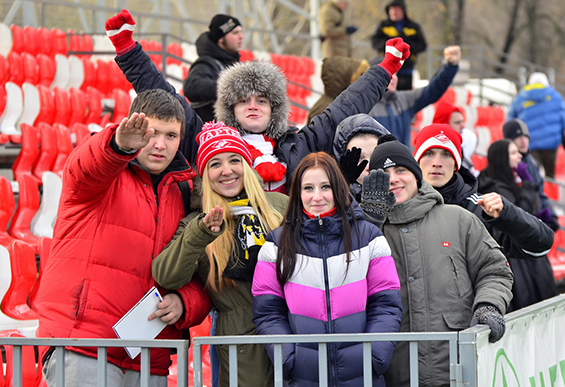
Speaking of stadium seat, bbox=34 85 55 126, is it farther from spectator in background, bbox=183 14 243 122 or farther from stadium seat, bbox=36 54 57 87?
spectator in background, bbox=183 14 243 122

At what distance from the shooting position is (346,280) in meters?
3.06

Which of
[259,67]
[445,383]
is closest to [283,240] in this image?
[445,383]

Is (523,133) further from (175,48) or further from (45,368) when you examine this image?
(175,48)

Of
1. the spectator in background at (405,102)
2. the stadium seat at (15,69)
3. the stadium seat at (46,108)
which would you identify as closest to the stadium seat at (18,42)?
the stadium seat at (15,69)

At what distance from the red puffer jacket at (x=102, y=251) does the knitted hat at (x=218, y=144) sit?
0.27 metres

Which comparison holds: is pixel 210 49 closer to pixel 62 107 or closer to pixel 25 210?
pixel 25 210

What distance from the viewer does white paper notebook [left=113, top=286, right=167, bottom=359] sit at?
305 cm

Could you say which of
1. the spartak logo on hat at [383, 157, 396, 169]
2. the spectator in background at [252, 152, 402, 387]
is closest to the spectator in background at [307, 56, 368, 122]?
the spartak logo on hat at [383, 157, 396, 169]

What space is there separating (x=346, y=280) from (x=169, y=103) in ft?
3.45

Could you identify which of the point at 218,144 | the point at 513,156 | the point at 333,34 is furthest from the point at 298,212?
the point at 333,34

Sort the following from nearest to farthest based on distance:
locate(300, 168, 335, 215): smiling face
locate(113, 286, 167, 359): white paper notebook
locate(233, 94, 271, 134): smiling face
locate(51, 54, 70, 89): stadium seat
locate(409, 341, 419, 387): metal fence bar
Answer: locate(409, 341, 419, 387): metal fence bar
locate(113, 286, 167, 359): white paper notebook
locate(300, 168, 335, 215): smiling face
locate(233, 94, 271, 134): smiling face
locate(51, 54, 70, 89): stadium seat

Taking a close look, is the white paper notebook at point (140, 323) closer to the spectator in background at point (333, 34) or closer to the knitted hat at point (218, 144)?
the knitted hat at point (218, 144)

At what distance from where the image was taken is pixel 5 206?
599 centimetres

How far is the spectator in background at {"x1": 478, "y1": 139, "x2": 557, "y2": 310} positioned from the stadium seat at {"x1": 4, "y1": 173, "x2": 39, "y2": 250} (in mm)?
3372
